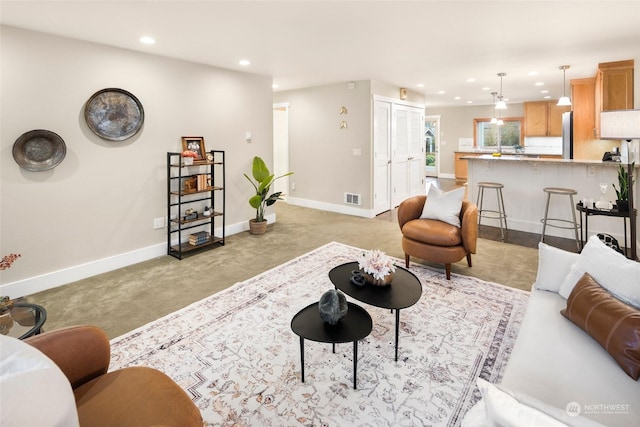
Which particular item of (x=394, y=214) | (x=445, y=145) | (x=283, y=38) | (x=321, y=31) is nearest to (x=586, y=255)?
(x=321, y=31)

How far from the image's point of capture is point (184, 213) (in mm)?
4492

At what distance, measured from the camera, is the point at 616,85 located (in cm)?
469

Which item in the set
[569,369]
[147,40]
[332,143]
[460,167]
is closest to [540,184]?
[332,143]

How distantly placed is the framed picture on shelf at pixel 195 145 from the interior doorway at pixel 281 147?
2.84m

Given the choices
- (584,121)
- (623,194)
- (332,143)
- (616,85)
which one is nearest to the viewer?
(623,194)

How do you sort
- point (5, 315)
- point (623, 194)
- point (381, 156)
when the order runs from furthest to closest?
point (381, 156) → point (623, 194) → point (5, 315)

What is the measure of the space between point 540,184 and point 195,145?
4.92 meters

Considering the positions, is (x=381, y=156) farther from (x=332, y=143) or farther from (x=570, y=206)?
(x=570, y=206)

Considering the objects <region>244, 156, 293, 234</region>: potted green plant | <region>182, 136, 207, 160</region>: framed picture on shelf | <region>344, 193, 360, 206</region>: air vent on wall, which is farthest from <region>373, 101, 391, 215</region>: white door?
<region>182, 136, 207, 160</region>: framed picture on shelf

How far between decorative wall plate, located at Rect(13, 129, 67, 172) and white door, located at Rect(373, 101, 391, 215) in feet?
14.9

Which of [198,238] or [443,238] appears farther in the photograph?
[198,238]

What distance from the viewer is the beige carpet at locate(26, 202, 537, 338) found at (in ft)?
9.45

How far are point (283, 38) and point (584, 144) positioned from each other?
17.6 ft

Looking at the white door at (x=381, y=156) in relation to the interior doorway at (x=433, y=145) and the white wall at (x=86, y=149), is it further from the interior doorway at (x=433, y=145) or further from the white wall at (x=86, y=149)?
the interior doorway at (x=433, y=145)
